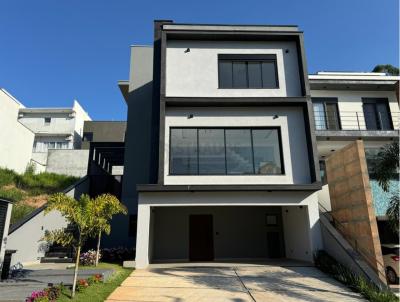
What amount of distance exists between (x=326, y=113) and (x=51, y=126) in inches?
1321

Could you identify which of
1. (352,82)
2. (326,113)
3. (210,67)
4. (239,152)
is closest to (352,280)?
(239,152)

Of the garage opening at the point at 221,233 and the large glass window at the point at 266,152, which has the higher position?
the large glass window at the point at 266,152

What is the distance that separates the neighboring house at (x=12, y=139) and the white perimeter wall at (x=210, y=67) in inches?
774

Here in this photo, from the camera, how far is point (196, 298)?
7.77 meters

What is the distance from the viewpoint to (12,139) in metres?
26.9

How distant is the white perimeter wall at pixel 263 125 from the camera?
1310 centimetres

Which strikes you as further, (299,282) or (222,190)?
(222,190)

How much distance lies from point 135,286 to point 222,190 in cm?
526

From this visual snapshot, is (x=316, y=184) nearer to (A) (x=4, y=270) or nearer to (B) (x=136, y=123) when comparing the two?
(B) (x=136, y=123)

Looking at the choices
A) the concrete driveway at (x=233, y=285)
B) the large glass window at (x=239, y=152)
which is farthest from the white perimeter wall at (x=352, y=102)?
the concrete driveway at (x=233, y=285)

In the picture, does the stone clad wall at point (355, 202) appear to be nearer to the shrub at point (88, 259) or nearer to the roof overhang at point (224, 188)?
the roof overhang at point (224, 188)

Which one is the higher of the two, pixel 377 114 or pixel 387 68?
pixel 387 68

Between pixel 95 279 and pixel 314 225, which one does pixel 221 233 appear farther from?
pixel 95 279

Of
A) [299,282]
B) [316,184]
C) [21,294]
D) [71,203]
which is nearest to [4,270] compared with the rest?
[21,294]
